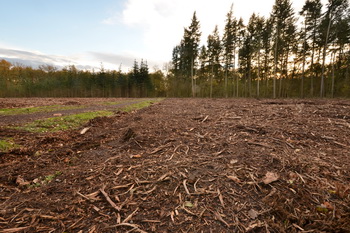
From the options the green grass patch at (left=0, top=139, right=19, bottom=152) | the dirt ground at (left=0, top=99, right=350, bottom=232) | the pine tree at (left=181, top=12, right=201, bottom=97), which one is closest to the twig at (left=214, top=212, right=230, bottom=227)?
the dirt ground at (left=0, top=99, right=350, bottom=232)

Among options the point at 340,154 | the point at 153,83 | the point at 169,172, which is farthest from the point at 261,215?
the point at 153,83

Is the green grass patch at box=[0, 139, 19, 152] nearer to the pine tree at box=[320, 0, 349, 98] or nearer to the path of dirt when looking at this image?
the path of dirt

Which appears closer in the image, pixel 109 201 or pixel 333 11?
pixel 109 201

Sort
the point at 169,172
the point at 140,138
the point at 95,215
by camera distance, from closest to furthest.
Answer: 1. the point at 95,215
2. the point at 169,172
3. the point at 140,138

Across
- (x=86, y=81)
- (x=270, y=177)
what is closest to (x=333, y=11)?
(x=270, y=177)

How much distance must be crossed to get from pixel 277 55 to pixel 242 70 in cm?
604

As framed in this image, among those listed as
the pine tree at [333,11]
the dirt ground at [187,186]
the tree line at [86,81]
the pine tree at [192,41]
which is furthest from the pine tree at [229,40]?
the dirt ground at [187,186]

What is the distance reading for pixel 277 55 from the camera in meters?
24.9

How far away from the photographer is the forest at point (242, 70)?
19.7 meters

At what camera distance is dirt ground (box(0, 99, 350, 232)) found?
1478 mm

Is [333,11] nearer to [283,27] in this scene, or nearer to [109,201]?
[283,27]

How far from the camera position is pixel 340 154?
255cm

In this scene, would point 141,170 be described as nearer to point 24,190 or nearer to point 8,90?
point 24,190

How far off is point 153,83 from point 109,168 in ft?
139
